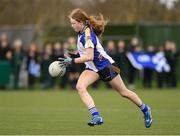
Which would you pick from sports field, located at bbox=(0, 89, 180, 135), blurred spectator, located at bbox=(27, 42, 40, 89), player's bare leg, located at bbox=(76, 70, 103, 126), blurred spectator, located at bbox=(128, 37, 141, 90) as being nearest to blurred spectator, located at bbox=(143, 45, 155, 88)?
blurred spectator, located at bbox=(128, 37, 141, 90)

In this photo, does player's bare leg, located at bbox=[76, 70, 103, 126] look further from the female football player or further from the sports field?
the sports field

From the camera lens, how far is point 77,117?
14375mm

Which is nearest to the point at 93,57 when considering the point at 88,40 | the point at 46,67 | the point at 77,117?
the point at 88,40

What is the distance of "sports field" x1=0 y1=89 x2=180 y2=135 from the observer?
11516 mm

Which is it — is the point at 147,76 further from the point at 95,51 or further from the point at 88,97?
the point at 88,97

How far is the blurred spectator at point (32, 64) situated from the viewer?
2834 cm

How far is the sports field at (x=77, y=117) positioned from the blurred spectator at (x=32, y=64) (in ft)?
25.6

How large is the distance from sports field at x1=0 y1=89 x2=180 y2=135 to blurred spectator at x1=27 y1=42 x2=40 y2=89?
7.80 meters

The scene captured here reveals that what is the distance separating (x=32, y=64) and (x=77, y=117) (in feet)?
47.3

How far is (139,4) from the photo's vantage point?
40.1 meters

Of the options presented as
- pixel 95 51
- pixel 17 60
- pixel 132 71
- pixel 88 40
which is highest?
pixel 17 60

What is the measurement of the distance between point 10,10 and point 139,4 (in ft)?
24.9

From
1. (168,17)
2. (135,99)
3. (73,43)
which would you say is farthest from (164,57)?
(135,99)

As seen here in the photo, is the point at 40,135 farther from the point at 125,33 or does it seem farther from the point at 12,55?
the point at 125,33
